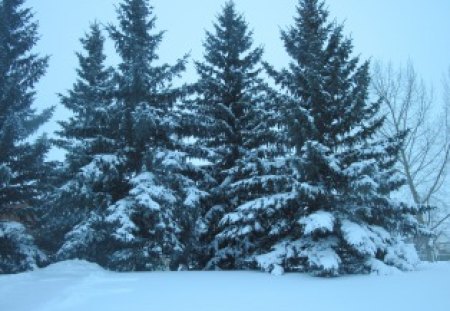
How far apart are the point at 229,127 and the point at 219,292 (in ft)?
26.4

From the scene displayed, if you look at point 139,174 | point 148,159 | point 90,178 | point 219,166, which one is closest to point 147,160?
point 148,159

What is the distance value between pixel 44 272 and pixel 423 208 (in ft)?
34.4

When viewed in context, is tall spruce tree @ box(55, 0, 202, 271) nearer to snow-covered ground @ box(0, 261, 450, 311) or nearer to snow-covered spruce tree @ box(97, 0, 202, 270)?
snow-covered spruce tree @ box(97, 0, 202, 270)

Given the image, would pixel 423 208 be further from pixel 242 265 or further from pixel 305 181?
pixel 242 265

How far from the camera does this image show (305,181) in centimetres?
1068

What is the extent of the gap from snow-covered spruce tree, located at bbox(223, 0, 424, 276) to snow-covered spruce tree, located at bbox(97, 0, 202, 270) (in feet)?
6.81

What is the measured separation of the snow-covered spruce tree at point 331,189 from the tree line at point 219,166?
44 mm

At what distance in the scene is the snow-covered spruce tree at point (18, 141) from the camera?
1323 cm

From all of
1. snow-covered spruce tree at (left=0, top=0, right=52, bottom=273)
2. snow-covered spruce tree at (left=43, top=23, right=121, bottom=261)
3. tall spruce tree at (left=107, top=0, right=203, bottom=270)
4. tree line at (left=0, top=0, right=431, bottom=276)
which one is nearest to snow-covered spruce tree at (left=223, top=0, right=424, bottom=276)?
tree line at (left=0, top=0, right=431, bottom=276)

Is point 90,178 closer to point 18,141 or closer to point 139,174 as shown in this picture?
point 139,174

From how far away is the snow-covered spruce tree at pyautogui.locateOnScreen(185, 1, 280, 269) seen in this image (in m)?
12.9

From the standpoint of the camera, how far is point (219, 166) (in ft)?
47.6

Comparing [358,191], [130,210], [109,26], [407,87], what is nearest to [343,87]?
[358,191]

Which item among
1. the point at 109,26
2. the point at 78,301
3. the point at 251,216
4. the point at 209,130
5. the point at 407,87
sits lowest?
the point at 78,301
